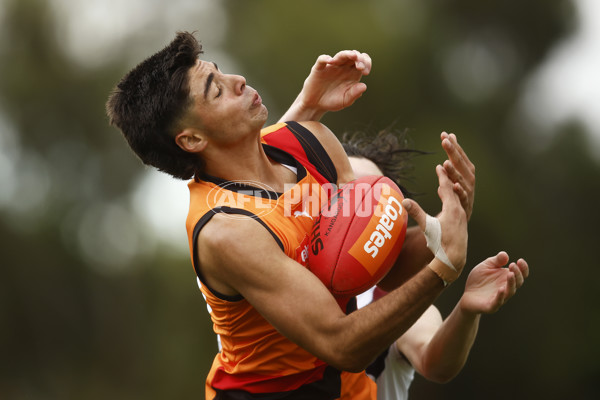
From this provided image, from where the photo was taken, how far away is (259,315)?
312 cm

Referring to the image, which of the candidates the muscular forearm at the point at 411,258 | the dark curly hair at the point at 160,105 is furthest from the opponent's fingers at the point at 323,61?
the muscular forearm at the point at 411,258

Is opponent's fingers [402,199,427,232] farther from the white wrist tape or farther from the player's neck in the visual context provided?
the player's neck

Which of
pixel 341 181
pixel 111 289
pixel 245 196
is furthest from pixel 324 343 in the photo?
pixel 111 289

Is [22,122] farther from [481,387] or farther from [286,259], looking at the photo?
[286,259]

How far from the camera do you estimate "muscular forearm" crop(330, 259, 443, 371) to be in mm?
2641

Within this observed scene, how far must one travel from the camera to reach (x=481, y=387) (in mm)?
9516

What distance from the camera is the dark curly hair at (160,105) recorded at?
315 centimetres

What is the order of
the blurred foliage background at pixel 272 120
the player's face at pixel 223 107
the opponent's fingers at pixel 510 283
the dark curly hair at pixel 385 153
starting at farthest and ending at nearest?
the blurred foliage background at pixel 272 120, the dark curly hair at pixel 385 153, the player's face at pixel 223 107, the opponent's fingers at pixel 510 283

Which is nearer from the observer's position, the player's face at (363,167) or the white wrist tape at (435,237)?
the white wrist tape at (435,237)

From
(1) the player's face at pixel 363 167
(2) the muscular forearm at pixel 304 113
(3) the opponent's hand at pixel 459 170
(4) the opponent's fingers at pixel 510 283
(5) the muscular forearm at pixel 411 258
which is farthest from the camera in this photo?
(1) the player's face at pixel 363 167

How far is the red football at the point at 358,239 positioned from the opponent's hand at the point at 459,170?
0.35 meters

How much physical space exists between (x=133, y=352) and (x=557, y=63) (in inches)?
289

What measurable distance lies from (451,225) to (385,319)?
1.36 feet

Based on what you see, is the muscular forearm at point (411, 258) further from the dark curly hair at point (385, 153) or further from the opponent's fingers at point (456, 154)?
the dark curly hair at point (385, 153)
